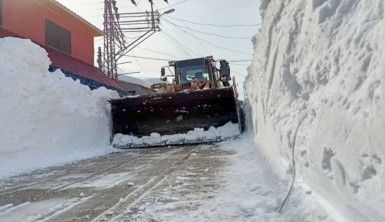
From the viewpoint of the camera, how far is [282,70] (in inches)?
178

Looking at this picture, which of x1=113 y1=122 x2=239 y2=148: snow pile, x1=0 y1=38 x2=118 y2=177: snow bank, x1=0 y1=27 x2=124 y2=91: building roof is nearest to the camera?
x1=0 y1=38 x2=118 y2=177: snow bank

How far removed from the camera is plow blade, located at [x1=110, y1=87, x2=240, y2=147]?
12953 millimetres

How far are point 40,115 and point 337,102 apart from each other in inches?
352

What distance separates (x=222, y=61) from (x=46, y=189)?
392 inches

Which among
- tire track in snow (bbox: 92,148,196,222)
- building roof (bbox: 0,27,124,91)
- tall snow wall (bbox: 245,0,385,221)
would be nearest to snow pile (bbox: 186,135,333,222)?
tall snow wall (bbox: 245,0,385,221)

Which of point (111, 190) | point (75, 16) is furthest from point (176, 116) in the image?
point (75, 16)

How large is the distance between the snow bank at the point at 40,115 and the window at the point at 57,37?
19.0 ft

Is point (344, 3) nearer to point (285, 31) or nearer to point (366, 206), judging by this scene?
point (366, 206)

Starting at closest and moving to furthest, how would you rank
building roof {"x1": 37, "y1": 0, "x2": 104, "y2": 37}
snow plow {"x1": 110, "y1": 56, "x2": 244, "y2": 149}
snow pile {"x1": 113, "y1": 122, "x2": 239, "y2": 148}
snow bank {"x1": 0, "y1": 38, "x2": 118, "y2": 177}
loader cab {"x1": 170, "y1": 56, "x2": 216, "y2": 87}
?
snow bank {"x1": 0, "y1": 38, "x2": 118, "y2": 177} → snow pile {"x1": 113, "y1": 122, "x2": 239, "y2": 148} → snow plow {"x1": 110, "y1": 56, "x2": 244, "y2": 149} → loader cab {"x1": 170, "y1": 56, "x2": 216, "y2": 87} → building roof {"x1": 37, "y1": 0, "x2": 104, "y2": 37}

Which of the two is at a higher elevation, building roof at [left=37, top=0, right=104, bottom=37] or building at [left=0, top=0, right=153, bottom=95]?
building roof at [left=37, top=0, right=104, bottom=37]

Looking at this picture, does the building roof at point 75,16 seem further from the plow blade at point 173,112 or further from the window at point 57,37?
Answer: the plow blade at point 173,112

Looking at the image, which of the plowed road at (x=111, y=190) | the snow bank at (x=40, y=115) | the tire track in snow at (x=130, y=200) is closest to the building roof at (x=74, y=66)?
the snow bank at (x=40, y=115)

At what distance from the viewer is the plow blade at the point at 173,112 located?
42.5ft

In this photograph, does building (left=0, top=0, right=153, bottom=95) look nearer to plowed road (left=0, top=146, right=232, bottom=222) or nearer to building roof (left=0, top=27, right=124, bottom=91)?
building roof (left=0, top=27, right=124, bottom=91)
